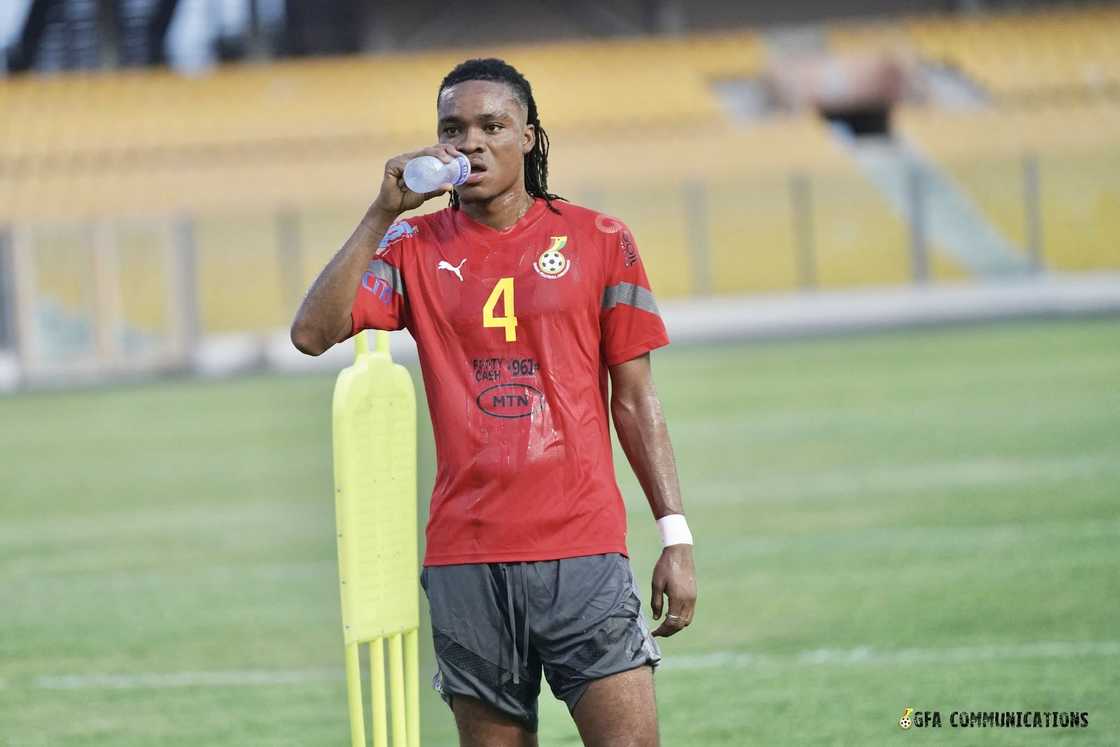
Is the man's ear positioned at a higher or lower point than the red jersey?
higher

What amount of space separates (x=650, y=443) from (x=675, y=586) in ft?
0.99

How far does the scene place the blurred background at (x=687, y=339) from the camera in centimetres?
739

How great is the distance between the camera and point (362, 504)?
3.51m

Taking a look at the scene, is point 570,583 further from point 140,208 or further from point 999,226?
point 140,208

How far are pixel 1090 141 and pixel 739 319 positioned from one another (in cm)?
871

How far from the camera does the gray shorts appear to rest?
11.7 ft

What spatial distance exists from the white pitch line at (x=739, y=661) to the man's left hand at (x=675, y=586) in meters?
3.48

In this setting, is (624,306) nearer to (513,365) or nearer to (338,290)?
(513,365)

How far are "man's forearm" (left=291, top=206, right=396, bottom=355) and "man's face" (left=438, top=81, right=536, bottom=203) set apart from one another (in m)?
0.22

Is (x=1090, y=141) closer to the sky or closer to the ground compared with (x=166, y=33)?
closer to the ground

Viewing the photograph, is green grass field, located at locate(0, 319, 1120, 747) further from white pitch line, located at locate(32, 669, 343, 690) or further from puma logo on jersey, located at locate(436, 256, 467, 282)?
puma logo on jersey, located at locate(436, 256, 467, 282)

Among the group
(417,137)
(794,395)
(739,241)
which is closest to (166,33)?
(417,137)

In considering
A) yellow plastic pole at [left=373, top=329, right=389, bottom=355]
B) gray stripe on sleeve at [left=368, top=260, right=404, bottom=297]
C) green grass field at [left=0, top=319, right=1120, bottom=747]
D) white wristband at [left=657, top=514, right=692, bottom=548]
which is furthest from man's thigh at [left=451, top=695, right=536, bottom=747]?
green grass field at [left=0, top=319, right=1120, bottom=747]

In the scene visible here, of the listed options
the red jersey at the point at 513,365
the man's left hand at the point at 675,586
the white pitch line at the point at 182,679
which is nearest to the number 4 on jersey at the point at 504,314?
the red jersey at the point at 513,365
